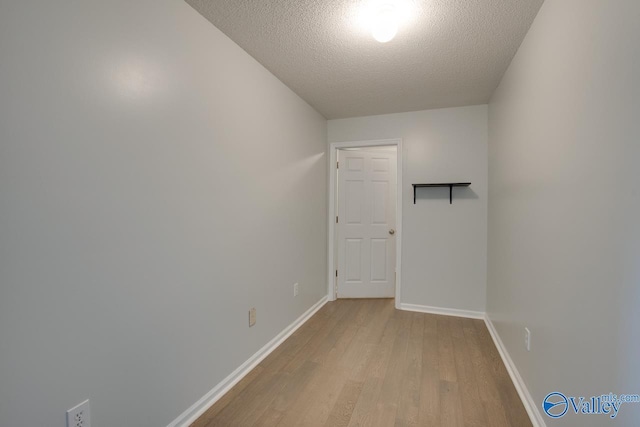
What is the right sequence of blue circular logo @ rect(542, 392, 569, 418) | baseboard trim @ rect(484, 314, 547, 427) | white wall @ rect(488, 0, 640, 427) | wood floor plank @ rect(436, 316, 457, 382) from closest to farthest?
white wall @ rect(488, 0, 640, 427) → blue circular logo @ rect(542, 392, 569, 418) → baseboard trim @ rect(484, 314, 547, 427) → wood floor plank @ rect(436, 316, 457, 382)

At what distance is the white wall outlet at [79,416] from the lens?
1.11m

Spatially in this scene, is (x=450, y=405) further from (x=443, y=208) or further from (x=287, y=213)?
(x=443, y=208)

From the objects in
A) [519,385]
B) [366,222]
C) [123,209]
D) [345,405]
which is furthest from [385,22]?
[366,222]

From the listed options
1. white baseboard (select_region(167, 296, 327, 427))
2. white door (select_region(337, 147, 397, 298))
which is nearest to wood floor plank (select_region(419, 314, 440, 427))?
white door (select_region(337, 147, 397, 298))

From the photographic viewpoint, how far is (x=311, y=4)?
64.2 inches

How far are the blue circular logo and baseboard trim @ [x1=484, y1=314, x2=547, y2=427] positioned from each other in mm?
109

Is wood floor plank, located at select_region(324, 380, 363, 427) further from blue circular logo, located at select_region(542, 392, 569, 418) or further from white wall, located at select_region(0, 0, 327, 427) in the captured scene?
blue circular logo, located at select_region(542, 392, 569, 418)

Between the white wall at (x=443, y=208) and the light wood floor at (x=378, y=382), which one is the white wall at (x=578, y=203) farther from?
the white wall at (x=443, y=208)

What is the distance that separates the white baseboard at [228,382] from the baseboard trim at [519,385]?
176cm

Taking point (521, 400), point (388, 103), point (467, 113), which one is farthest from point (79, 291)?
point (467, 113)

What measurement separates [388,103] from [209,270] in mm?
2493

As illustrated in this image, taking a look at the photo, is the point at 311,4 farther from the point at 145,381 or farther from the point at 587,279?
the point at 145,381

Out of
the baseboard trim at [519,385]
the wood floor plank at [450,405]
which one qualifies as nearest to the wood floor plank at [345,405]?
the wood floor plank at [450,405]

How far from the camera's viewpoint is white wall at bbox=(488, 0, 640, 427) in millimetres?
917
